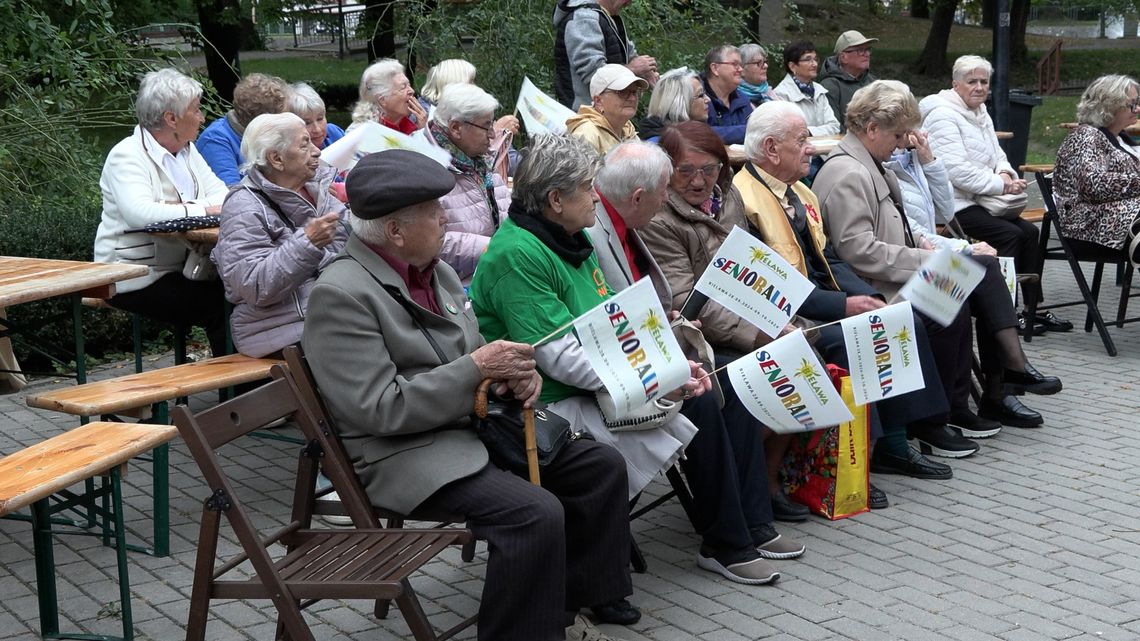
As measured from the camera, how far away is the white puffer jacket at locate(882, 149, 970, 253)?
6445mm

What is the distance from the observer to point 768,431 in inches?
208

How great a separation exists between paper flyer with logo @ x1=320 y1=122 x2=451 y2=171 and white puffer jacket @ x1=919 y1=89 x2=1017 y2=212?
3.50 meters

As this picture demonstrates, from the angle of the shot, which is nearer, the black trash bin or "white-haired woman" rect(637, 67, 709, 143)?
"white-haired woman" rect(637, 67, 709, 143)

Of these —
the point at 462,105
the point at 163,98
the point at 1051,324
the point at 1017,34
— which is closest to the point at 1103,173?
the point at 1051,324

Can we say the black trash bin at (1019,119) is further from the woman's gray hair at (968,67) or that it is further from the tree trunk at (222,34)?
the tree trunk at (222,34)

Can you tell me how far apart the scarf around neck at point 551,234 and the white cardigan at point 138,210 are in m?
2.00

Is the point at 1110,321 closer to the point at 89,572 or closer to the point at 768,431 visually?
the point at 768,431

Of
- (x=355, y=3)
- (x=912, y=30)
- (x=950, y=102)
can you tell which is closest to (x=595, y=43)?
(x=950, y=102)

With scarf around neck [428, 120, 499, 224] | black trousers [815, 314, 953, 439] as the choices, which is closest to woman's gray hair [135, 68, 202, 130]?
scarf around neck [428, 120, 499, 224]

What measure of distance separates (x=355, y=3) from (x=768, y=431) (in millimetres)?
16709

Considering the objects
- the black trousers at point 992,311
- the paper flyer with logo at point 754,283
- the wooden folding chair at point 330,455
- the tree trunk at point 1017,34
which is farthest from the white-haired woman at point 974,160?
the tree trunk at point 1017,34

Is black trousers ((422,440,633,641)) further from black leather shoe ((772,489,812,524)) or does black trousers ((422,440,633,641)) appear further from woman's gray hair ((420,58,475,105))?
woman's gray hair ((420,58,475,105))

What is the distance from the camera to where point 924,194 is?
263 inches

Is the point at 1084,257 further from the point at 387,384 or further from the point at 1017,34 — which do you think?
the point at 1017,34
